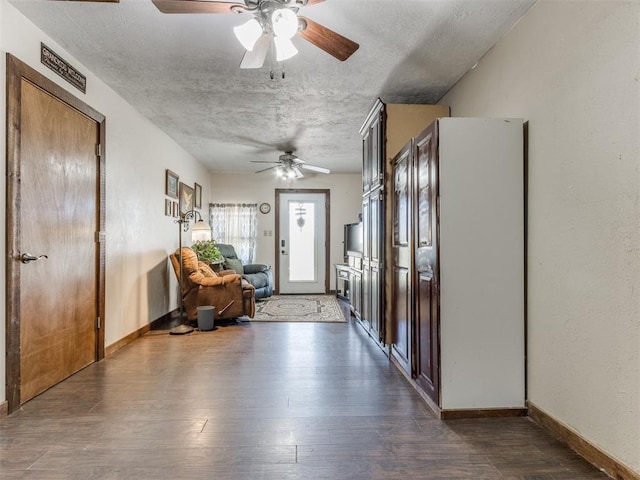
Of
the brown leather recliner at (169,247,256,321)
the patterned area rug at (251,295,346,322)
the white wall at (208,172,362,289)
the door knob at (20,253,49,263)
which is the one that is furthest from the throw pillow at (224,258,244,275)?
the door knob at (20,253,49,263)

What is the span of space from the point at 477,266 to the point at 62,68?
3.15 metres

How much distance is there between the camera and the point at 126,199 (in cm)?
354

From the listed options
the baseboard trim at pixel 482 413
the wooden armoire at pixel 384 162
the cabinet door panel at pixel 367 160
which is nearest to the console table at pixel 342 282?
the cabinet door panel at pixel 367 160

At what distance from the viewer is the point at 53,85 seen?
2467 mm

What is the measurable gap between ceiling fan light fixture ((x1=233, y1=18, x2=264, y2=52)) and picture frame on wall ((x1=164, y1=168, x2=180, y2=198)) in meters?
3.11

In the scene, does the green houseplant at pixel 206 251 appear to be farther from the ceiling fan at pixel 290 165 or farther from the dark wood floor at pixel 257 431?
the dark wood floor at pixel 257 431

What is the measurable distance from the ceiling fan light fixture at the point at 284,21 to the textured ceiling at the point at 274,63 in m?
0.42

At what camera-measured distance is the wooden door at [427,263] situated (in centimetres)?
208

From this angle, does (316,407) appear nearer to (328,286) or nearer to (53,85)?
(53,85)

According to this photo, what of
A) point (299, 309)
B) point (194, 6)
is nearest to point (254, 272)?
point (299, 309)

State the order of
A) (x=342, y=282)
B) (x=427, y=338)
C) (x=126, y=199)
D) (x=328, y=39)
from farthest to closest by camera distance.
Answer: (x=342, y=282) < (x=126, y=199) < (x=427, y=338) < (x=328, y=39)

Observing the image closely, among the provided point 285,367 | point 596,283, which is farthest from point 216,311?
point 596,283

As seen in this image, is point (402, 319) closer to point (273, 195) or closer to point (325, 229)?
point (325, 229)

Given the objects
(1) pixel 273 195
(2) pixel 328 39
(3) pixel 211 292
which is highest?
Result: (2) pixel 328 39
